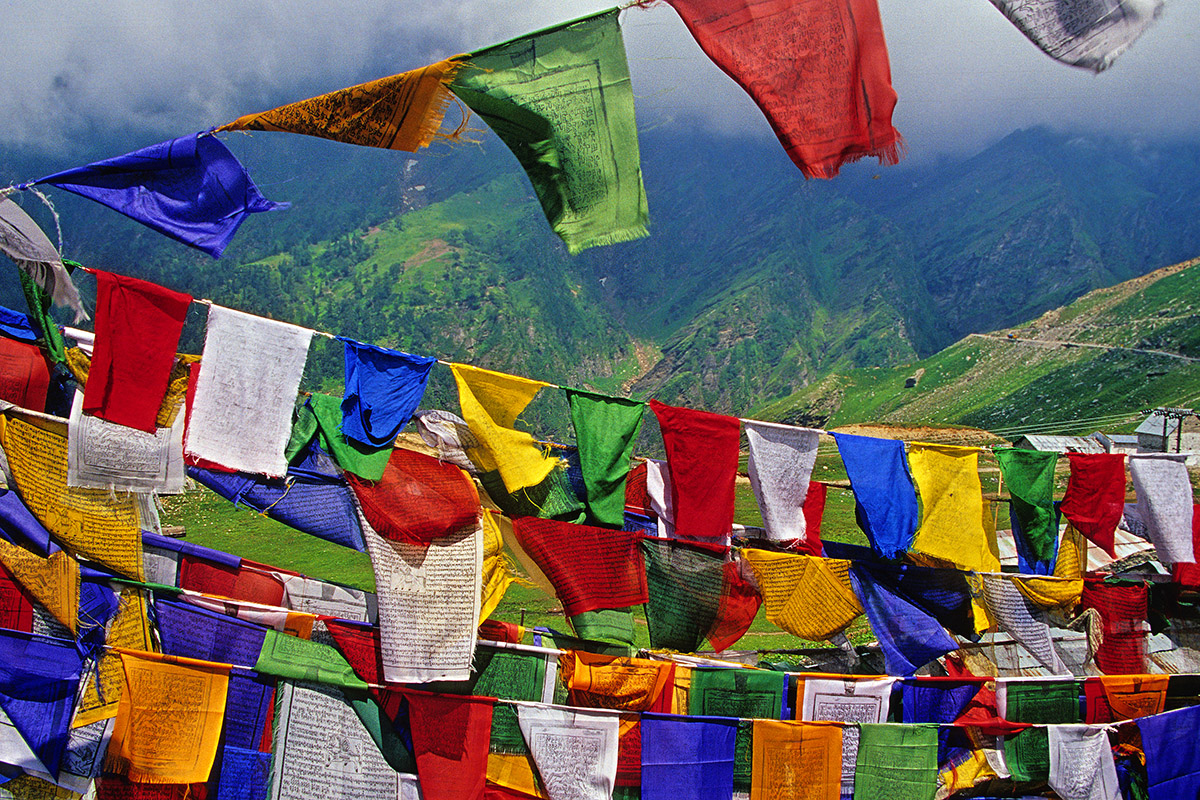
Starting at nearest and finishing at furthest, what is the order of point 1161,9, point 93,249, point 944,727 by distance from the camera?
point 1161,9 → point 944,727 → point 93,249

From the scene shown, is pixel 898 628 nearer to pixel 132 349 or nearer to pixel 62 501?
pixel 132 349

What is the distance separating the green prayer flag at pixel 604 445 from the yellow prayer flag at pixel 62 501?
3.40 metres

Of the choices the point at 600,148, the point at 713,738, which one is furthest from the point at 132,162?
the point at 713,738

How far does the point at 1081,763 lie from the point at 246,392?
784 centimetres

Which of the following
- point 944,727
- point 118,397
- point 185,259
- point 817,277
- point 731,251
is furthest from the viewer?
point 731,251

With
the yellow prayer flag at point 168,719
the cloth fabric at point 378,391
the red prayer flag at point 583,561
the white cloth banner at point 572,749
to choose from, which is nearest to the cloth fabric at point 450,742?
the white cloth banner at point 572,749

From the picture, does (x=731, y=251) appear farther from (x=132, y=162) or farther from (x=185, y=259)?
(x=132, y=162)

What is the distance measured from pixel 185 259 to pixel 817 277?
100 m

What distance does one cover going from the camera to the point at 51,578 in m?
6.40

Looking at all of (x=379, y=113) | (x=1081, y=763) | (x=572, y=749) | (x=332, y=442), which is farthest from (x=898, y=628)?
(x=379, y=113)

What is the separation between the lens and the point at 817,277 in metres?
159

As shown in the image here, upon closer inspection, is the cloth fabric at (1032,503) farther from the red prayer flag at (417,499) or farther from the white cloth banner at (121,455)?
the white cloth banner at (121,455)

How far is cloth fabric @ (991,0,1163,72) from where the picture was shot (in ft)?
17.4

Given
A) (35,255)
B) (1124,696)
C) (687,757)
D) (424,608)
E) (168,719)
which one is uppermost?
(35,255)
